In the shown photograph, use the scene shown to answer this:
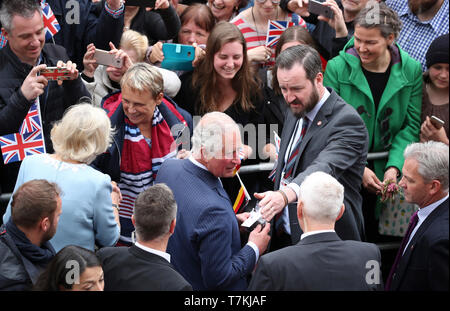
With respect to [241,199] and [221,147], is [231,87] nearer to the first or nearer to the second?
[241,199]

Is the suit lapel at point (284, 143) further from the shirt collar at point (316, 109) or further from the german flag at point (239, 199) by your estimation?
the german flag at point (239, 199)

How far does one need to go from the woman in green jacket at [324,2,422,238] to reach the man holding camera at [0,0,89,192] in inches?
80.1

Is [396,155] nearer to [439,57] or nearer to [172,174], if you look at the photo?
[439,57]

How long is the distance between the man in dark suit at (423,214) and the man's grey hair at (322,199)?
1.60 ft

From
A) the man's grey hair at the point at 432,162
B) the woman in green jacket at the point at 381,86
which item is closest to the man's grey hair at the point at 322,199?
the man's grey hair at the point at 432,162

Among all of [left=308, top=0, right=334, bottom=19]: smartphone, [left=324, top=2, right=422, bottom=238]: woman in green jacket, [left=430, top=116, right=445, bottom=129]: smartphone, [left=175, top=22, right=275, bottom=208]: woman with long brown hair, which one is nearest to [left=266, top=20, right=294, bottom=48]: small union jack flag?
[left=308, top=0, right=334, bottom=19]: smartphone

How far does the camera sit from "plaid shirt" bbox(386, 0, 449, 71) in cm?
556

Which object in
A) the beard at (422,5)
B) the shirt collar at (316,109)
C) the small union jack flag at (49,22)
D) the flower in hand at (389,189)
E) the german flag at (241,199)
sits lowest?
the flower in hand at (389,189)

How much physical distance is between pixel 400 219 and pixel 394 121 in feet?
2.51

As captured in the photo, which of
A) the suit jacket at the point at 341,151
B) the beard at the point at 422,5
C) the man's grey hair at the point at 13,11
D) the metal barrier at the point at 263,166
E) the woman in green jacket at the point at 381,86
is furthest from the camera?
the beard at the point at 422,5

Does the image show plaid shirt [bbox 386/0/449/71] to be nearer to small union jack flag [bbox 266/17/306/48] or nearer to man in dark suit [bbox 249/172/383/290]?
small union jack flag [bbox 266/17/306/48]

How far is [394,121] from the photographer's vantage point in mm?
5152

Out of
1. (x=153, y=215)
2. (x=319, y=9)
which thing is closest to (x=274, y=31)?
(x=319, y=9)

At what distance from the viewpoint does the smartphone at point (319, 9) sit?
18.3ft
